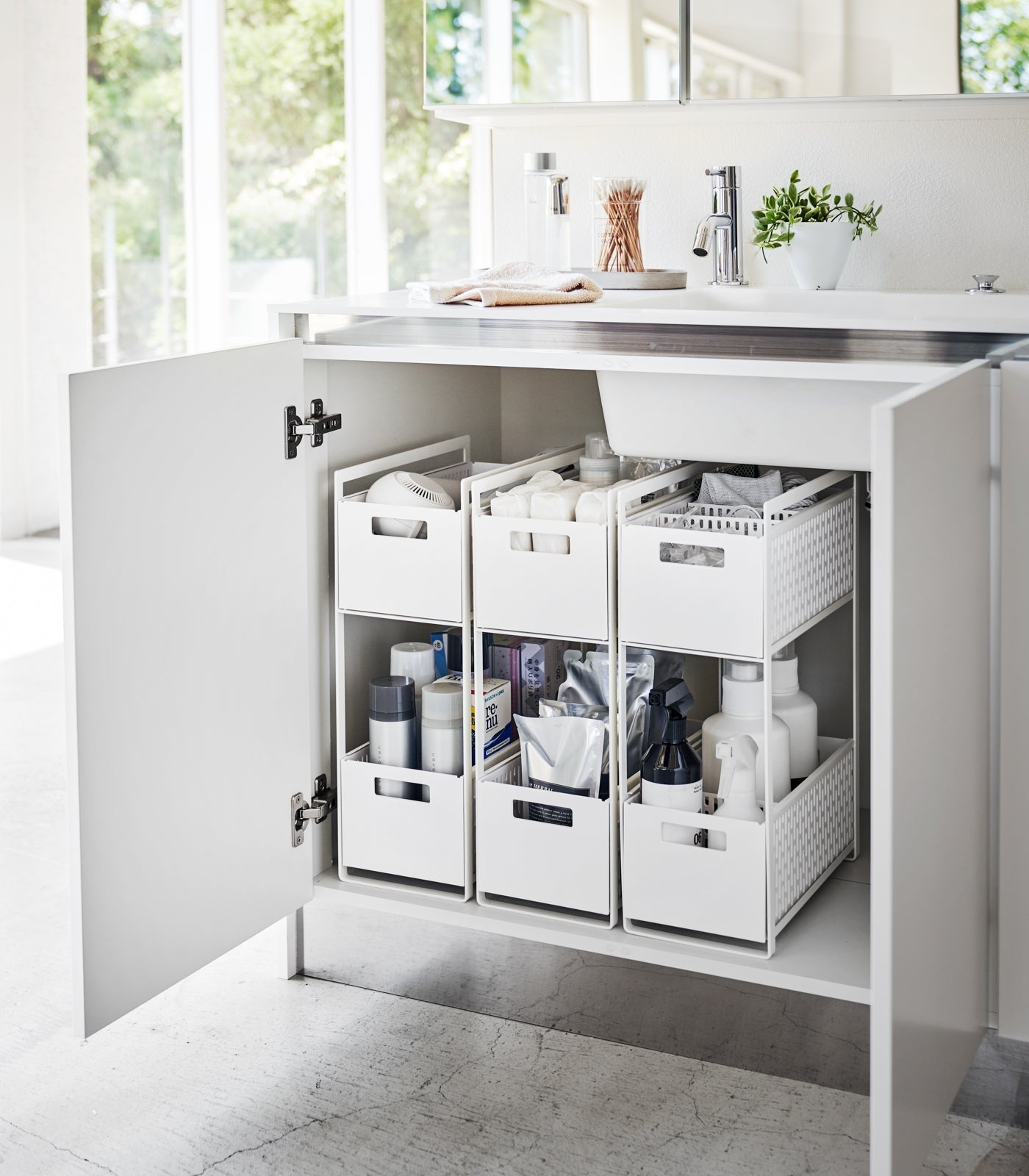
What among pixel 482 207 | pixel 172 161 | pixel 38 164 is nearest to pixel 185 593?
pixel 38 164

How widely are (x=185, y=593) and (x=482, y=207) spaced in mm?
5568

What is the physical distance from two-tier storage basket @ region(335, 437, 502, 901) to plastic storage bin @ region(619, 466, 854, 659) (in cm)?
22

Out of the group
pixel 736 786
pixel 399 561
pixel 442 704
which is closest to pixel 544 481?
pixel 399 561

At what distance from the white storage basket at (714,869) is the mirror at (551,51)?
1.00m

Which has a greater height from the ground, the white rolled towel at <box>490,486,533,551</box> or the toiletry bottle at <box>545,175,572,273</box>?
the toiletry bottle at <box>545,175,572,273</box>

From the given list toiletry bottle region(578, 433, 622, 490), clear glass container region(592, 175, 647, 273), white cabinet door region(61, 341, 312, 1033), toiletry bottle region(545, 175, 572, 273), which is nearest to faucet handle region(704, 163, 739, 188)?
clear glass container region(592, 175, 647, 273)

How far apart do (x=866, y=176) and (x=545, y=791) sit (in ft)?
3.25

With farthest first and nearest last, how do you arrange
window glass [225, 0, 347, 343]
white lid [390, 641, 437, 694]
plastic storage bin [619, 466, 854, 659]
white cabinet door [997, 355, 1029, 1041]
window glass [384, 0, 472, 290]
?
window glass [384, 0, 472, 290]
window glass [225, 0, 347, 343]
white lid [390, 641, 437, 694]
plastic storage bin [619, 466, 854, 659]
white cabinet door [997, 355, 1029, 1041]

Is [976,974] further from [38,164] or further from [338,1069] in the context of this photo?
[38,164]

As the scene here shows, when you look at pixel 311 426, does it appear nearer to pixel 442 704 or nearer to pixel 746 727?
pixel 442 704

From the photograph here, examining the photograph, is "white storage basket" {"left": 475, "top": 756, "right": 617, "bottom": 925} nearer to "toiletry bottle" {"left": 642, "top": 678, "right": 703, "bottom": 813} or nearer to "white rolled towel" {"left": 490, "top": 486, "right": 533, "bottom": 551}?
"toiletry bottle" {"left": 642, "top": 678, "right": 703, "bottom": 813}

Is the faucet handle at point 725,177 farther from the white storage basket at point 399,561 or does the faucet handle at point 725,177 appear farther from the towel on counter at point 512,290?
the white storage basket at point 399,561

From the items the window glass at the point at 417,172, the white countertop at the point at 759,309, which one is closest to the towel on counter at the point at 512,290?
the white countertop at the point at 759,309

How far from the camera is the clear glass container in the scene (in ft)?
6.46
